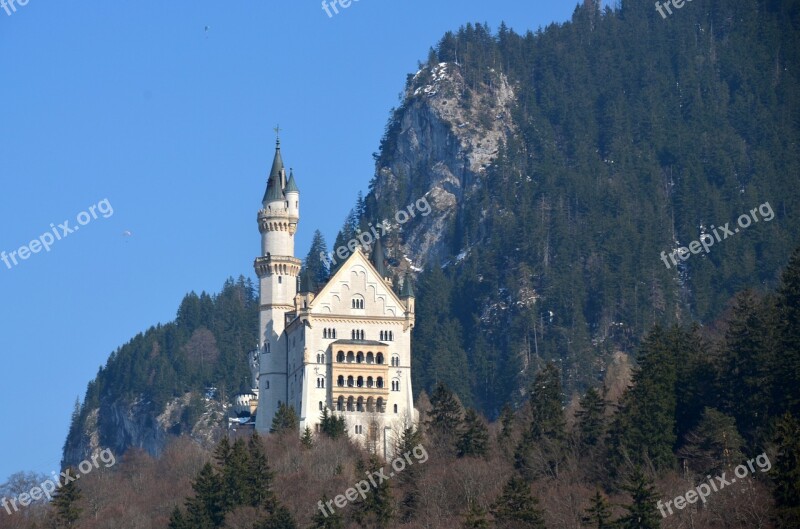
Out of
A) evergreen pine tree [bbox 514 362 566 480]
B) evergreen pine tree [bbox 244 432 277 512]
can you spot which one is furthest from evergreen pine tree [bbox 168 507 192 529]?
evergreen pine tree [bbox 514 362 566 480]

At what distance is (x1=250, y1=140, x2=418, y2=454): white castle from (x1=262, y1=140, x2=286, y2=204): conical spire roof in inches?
36.1

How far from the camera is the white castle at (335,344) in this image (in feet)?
363

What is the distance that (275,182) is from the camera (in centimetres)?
12131

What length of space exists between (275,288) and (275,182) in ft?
24.5

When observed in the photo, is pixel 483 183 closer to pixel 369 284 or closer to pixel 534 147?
pixel 534 147

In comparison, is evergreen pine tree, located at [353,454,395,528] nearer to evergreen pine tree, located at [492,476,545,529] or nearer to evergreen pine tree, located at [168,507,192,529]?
evergreen pine tree, located at [492,476,545,529]

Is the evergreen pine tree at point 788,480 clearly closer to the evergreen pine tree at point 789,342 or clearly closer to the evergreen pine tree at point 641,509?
the evergreen pine tree at point 641,509

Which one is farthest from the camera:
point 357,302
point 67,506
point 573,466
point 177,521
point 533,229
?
point 533,229

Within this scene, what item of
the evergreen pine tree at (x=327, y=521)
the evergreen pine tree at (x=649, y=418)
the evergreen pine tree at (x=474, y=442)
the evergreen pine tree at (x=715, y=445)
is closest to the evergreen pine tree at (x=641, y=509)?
the evergreen pine tree at (x=715, y=445)

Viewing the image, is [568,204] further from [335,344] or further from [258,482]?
[258,482]

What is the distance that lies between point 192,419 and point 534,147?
44910 mm

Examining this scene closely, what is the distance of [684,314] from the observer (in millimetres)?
158375

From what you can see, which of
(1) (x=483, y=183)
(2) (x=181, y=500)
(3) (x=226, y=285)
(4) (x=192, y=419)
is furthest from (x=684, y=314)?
(2) (x=181, y=500)

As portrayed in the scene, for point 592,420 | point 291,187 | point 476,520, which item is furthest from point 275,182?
point 476,520
